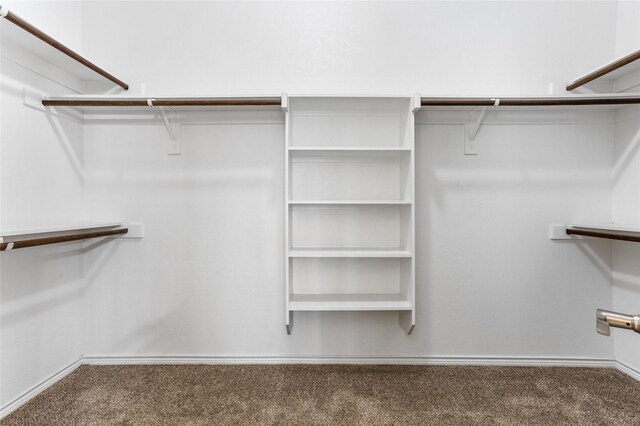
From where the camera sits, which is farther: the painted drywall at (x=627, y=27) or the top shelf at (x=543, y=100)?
the painted drywall at (x=627, y=27)

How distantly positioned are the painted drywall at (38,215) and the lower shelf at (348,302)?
1.43m

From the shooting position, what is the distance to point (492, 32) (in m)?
2.09

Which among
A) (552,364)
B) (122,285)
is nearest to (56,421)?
(122,285)

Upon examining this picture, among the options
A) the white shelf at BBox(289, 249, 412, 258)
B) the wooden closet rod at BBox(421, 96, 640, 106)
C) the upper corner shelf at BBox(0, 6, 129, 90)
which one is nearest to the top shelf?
the wooden closet rod at BBox(421, 96, 640, 106)

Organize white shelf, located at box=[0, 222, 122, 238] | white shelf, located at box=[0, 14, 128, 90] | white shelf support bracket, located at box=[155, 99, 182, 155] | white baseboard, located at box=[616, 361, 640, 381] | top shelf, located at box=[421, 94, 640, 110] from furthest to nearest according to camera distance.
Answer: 1. white shelf support bracket, located at box=[155, 99, 182, 155]
2. white baseboard, located at box=[616, 361, 640, 381]
3. top shelf, located at box=[421, 94, 640, 110]
4. white shelf, located at box=[0, 14, 128, 90]
5. white shelf, located at box=[0, 222, 122, 238]

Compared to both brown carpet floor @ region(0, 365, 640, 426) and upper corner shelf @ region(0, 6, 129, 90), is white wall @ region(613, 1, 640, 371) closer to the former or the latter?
brown carpet floor @ region(0, 365, 640, 426)

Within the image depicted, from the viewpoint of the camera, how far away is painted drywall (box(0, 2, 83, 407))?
5.24 feet

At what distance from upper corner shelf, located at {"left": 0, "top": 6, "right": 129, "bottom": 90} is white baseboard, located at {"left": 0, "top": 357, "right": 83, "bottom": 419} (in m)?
1.82

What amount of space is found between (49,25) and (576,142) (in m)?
3.41

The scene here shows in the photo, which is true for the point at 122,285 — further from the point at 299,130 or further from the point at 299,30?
the point at 299,30

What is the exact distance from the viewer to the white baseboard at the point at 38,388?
1.59m

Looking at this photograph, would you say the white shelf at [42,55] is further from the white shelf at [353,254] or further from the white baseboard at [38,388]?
the white baseboard at [38,388]

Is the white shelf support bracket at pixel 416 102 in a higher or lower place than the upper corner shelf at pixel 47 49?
lower

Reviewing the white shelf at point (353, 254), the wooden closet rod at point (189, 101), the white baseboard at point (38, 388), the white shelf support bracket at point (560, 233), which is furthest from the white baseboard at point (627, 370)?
the white baseboard at point (38, 388)
